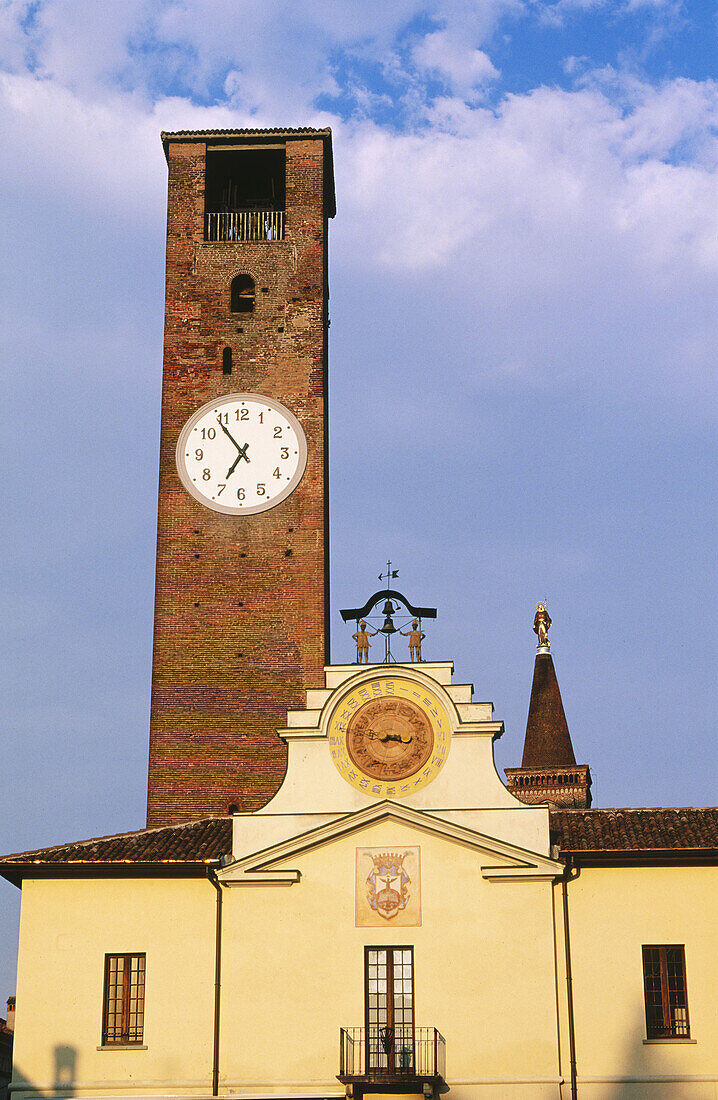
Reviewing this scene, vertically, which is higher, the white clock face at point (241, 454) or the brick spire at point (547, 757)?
the white clock face at point (241, 454)

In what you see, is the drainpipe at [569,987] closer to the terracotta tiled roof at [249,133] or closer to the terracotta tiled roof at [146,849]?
the terracotta tiled roof at [146,849]

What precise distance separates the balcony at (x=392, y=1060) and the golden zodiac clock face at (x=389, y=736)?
13.8 ft

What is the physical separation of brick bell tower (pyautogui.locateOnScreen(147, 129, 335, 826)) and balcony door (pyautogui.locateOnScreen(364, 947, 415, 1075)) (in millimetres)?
6209

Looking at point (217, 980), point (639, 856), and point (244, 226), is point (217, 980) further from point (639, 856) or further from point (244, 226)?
point (244, 226)

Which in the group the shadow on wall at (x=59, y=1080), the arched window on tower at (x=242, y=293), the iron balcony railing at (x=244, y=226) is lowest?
the shadow on wall at (x=59, y=1080)

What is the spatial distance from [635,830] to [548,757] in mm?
26634

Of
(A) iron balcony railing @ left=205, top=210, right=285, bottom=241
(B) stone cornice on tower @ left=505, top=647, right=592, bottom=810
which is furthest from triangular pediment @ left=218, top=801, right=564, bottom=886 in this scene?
(B) stone cornice on tower @ left=505, top=647, right=592, bottom=810

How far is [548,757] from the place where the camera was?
2090 inches

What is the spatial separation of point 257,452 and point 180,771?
7.60 meters

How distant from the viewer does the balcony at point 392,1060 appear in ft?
78.7

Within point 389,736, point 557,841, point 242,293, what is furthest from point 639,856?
point 242,293

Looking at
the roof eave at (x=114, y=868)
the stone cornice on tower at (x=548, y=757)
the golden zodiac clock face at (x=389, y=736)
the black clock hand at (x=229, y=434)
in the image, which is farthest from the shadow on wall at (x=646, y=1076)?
the stone cornice on tower at (x=548, y=757)

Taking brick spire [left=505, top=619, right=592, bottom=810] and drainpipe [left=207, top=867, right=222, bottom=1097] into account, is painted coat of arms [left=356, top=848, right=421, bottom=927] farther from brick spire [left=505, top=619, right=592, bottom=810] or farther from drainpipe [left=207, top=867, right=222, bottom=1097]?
brick spire [left=505, top=619, right=592, bottom=810]

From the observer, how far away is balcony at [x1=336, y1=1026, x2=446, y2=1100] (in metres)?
24.0
